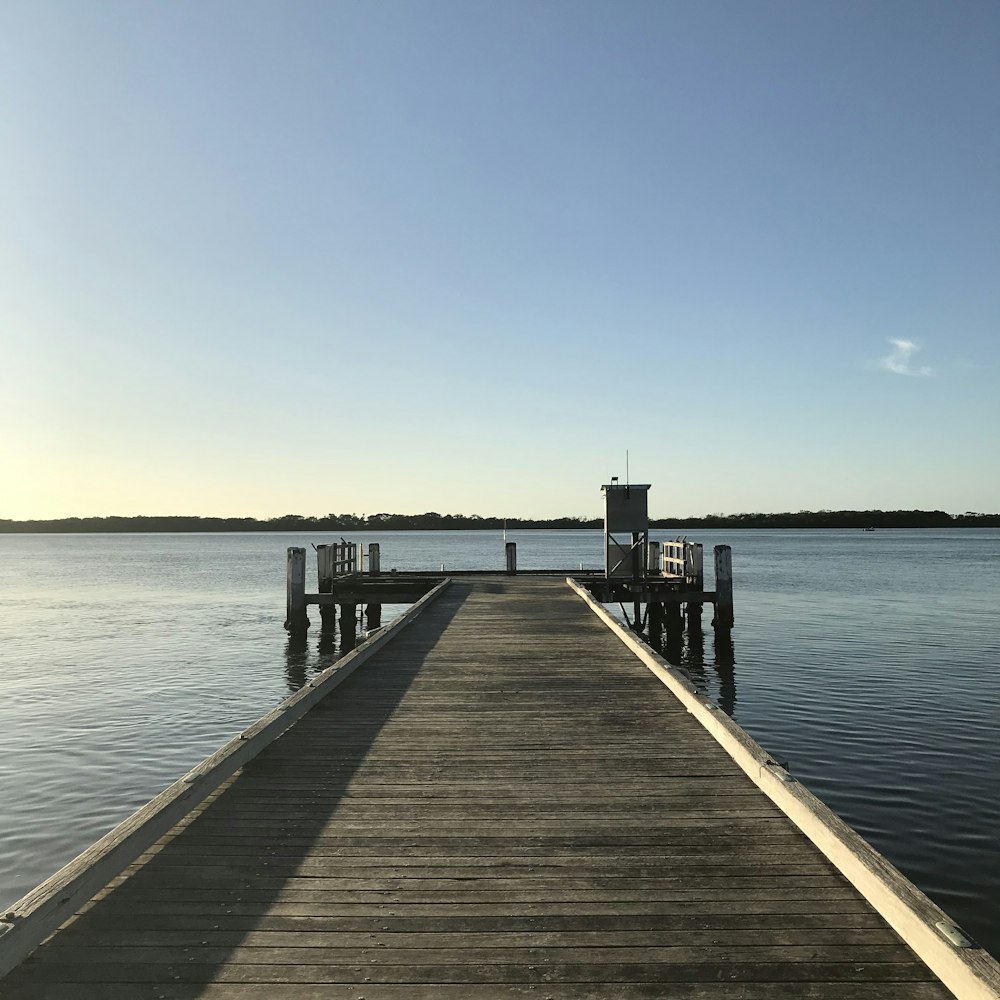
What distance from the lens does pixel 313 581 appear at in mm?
43781

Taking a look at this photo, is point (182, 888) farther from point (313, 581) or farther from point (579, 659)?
point (313, 581)

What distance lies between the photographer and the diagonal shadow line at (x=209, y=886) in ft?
11.1

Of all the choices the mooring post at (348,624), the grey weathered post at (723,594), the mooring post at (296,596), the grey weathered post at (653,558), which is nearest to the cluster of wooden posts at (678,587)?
the grey weathered post at (723,594)

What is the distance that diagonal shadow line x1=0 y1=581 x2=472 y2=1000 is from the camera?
3.38 m

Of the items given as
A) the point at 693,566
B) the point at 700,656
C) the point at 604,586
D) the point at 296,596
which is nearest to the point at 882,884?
the point at 700,656

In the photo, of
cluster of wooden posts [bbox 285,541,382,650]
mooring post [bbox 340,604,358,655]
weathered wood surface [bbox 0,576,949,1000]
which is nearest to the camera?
weathered wood surface [bbox 0,576,949,1000]

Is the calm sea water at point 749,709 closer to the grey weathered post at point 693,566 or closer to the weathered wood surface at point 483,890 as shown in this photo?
the grey weathered post at point 693,566

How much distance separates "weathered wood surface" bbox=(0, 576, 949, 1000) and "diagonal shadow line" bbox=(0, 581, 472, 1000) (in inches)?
0.5

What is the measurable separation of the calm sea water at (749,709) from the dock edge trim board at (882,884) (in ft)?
7.88

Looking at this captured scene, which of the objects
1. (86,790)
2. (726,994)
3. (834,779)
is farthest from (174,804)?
(834,779)

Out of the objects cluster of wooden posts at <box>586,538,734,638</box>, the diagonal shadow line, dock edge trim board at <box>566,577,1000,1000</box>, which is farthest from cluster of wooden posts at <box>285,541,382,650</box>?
dock edge trim board at <box>566,577,1000,1000</box>

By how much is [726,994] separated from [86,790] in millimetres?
9094

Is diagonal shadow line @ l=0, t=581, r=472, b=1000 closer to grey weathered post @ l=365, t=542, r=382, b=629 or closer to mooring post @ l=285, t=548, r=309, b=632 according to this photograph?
mooring post @ l=285, t=548, r=309, b=632

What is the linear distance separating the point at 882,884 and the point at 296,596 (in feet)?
64.6
